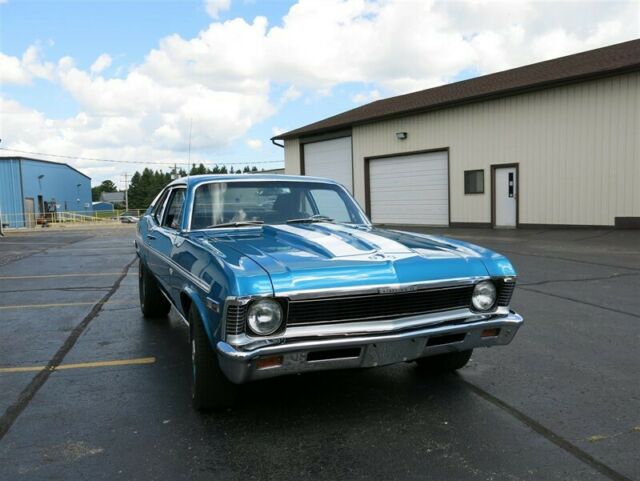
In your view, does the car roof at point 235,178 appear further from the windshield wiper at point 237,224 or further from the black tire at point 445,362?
the black tire at point 445,362

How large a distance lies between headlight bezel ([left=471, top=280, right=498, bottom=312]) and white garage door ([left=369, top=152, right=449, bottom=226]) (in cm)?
1690

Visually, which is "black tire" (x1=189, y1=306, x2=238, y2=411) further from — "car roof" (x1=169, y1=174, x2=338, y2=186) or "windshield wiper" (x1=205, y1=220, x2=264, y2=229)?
"car roof" (x1=169, y1=174, x2=338, y2=186)

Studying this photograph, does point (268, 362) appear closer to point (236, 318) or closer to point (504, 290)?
point (236, 318)

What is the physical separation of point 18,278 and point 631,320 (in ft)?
31.8

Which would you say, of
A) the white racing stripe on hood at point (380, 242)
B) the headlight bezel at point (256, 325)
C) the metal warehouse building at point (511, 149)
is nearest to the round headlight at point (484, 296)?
the white racing stripe on hood at point (380, 242)

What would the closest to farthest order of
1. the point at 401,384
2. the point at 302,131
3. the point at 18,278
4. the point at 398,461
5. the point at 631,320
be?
1. the point at 398,461
2. the point at 401,384
3. the point at 631,320
4. the point at 18,278
5. the point at 302,131

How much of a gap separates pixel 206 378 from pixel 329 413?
0.81m

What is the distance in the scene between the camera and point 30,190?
43781 mm

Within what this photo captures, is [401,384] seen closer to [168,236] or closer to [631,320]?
[168,236]

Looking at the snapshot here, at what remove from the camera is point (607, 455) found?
9.18ft

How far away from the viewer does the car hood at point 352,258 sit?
291 centimetres

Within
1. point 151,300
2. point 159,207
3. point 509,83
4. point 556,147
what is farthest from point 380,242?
point 509,83

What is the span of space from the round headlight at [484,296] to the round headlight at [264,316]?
124 centimetres

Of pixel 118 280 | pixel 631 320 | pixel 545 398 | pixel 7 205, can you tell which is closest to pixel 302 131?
pixel 118 280
